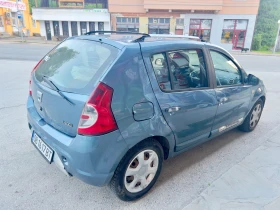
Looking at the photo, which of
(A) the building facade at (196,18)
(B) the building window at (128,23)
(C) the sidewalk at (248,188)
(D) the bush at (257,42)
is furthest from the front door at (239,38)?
(C) the sidewalk at (248,188)

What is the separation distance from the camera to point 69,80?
6.62 ft

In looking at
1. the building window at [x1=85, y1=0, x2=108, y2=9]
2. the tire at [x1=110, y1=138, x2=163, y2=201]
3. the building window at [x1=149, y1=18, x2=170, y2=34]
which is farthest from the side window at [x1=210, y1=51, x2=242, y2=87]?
the building window at [x1=85, y1=0, x2=108, y2=9]

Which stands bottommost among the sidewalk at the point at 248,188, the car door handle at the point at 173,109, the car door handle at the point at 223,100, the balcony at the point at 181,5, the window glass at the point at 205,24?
the sidewalk at the point at 248,188

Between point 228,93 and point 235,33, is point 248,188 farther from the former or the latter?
point 235,33

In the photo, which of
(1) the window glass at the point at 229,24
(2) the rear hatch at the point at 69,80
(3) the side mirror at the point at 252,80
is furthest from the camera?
(1) the window glass at the point at 229,24

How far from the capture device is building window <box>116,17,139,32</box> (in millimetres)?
24359

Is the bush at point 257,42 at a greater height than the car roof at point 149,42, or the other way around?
the car roof at point 149,42

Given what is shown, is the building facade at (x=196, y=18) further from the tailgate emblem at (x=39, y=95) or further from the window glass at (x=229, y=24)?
the tailgate emblem at (x=39, y=95)

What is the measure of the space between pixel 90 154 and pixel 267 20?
29.7 meters

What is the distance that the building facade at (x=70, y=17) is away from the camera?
24.9 metres

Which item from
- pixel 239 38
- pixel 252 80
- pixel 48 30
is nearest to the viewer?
pixel 252 80

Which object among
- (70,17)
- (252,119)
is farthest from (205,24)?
(252,119)

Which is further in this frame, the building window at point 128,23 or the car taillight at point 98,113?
the building window at point 128,23

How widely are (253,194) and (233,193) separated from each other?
8.8 inches
